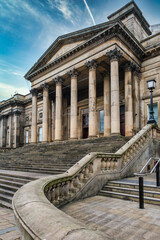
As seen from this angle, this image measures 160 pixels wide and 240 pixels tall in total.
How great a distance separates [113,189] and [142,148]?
4.14 metres

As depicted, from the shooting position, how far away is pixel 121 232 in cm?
372

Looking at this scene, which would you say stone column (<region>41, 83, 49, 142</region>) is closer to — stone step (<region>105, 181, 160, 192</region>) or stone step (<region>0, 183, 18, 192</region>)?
stone step (<region>0, 183, 18, 192</region>)

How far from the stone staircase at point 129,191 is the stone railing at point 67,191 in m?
0.36

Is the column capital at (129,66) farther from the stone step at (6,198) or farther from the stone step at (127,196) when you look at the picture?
the stone step at (6,198)

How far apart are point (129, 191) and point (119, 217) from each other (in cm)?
217

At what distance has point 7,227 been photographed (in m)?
4.46

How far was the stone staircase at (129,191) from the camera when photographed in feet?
19.6

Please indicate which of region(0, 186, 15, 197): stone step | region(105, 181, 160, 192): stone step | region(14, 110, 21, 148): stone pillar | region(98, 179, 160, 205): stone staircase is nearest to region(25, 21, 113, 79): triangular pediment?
region(14, 110, 21, 148): stone pillar

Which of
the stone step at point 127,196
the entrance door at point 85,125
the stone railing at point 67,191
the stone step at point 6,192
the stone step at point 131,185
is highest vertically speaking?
the entrance door at point 85,125

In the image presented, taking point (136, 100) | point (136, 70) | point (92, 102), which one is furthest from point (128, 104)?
point (136, 70)

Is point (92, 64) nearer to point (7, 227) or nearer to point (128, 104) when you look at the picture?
point (128, 104)

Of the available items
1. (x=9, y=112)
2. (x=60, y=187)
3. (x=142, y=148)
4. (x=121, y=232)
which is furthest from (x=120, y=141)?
(x=9, y=112)

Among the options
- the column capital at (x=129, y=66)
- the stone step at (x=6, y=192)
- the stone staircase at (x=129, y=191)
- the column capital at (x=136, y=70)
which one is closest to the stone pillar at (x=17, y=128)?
the column capital at (x=129, y=66)

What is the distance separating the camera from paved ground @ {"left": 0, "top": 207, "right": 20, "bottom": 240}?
3882mm
